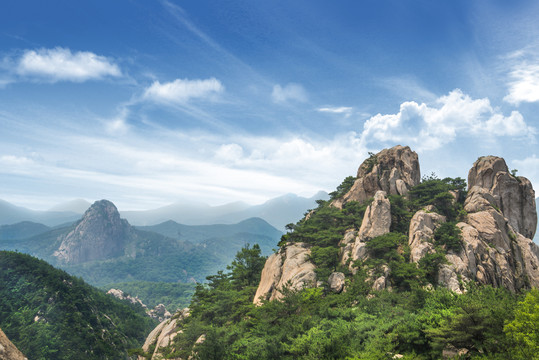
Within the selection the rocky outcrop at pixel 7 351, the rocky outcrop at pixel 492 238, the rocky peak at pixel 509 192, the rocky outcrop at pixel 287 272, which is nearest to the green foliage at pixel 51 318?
the rocky outcrop at pixel 287 272

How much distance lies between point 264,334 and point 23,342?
61095mm

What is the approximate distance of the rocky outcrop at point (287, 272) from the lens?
33594 mm

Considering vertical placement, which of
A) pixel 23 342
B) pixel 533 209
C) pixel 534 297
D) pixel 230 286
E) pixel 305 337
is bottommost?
pixel 23 342

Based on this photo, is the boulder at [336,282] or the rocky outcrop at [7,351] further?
the boulder at [336,282]

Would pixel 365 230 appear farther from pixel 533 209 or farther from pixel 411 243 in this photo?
pixel 533 209

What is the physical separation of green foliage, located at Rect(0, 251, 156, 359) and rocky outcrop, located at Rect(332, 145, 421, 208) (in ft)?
195

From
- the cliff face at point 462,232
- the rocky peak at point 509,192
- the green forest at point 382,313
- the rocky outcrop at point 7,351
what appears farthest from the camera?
the rocky peak at point 509,192

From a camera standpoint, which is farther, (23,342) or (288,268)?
(23,342)

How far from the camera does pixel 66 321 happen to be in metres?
67.1

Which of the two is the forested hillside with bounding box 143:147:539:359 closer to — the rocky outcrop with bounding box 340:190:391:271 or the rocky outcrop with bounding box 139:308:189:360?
the rocky outcrop with bounding box 340:190:391:271

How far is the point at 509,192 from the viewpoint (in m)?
43.8

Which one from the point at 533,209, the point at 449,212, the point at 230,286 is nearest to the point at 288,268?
the point at 230,286

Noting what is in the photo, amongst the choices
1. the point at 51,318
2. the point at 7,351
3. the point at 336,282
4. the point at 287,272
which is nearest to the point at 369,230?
the point at 336,282

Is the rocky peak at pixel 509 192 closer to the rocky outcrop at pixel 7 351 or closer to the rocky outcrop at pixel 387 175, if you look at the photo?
the rocky outcrop at pixel 387 175
